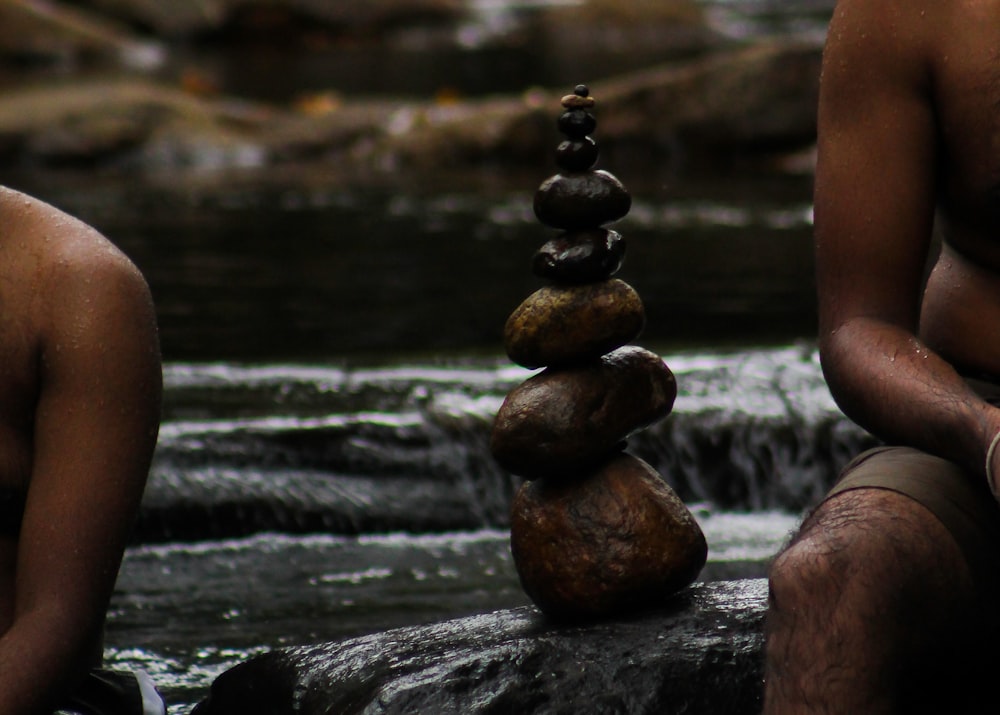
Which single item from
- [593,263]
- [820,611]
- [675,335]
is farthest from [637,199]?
[820,611]

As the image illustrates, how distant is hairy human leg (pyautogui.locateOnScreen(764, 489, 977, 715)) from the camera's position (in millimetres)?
2326

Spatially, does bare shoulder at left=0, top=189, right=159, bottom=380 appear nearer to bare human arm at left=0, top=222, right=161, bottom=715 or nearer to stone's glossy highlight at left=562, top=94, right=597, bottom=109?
bare human arm at left=0, top=222, right=161, bottom=715

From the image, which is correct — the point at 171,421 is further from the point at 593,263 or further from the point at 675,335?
the point at 593,263

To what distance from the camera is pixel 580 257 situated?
313 centimetres


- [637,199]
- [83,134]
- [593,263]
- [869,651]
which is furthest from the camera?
[83,134]

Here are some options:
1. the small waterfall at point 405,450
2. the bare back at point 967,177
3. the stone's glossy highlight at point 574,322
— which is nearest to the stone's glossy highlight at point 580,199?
the stone's glossy highlight at point 574,322

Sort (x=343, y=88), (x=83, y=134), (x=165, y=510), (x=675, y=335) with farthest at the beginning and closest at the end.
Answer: (x=343, y=88)
(x=83, y=134)
(x=675, y=335)
(x=165, y=510)

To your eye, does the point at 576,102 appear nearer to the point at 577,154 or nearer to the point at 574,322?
the point at 577,154

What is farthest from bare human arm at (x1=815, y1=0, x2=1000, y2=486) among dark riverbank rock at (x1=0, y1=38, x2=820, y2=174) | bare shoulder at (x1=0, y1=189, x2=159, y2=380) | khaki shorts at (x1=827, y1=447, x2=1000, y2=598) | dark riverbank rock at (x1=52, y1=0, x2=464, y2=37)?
dark riverbank rock at (x1=52, y1=0, x2=464, y2=37)

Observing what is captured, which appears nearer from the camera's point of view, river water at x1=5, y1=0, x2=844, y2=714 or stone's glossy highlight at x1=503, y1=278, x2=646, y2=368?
stone's glossy highlight at x1=503, y1=278, x2=646, y2=368

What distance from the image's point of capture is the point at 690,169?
15.1 meters

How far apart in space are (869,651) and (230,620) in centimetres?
271

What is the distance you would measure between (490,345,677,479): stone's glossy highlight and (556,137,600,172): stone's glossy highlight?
13.8 inches

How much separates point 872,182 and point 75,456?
4.64 ft
